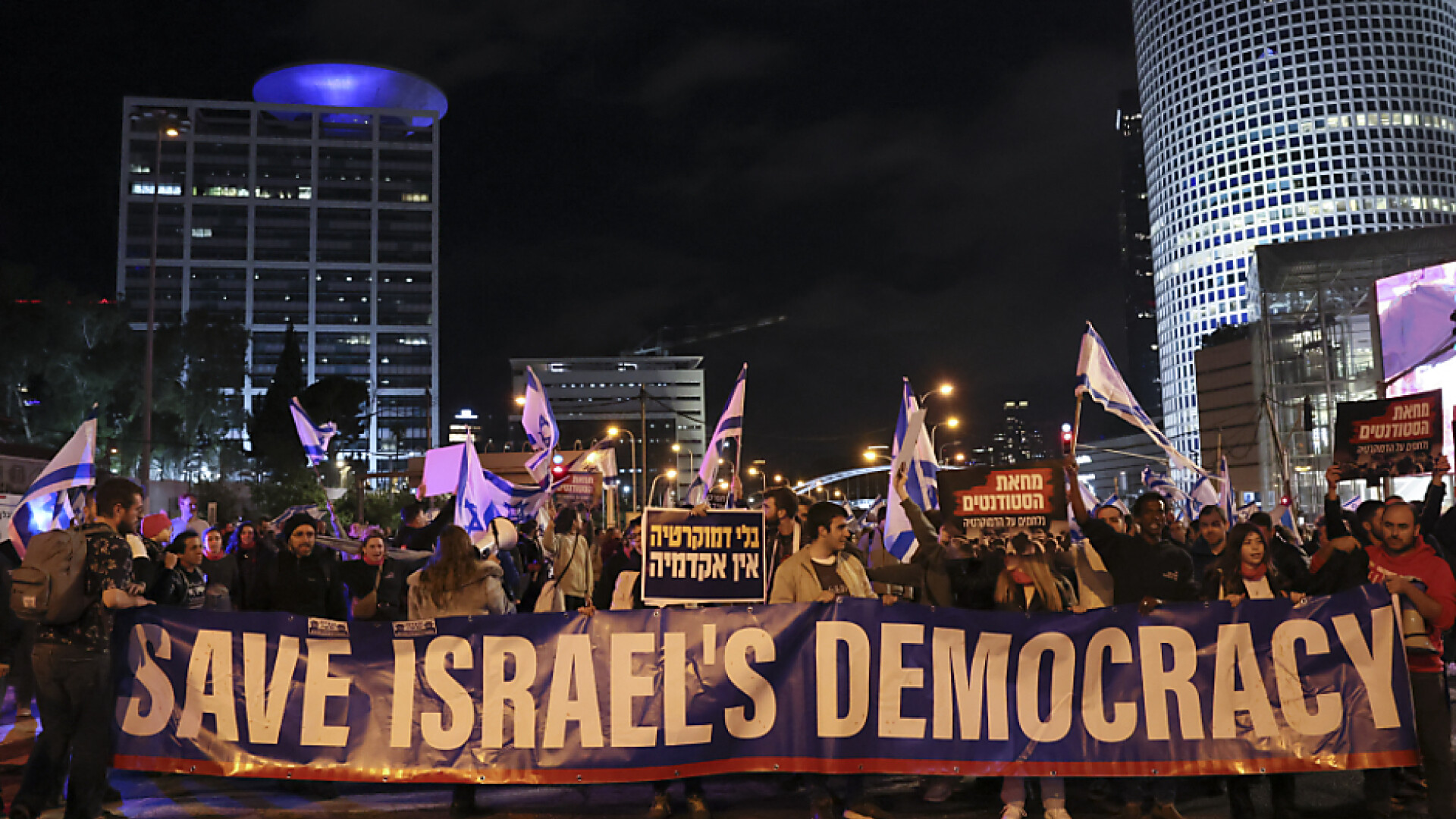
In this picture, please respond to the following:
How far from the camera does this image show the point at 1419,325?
24453mm

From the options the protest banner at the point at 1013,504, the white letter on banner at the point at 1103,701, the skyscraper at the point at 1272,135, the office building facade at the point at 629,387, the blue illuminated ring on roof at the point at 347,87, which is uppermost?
the blue illuminated ring on roof at the point at 347,87

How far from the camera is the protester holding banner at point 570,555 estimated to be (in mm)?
8227

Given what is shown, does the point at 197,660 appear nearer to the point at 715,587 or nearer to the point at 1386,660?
the point at 715,587

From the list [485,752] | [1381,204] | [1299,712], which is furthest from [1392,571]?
[1381,204]

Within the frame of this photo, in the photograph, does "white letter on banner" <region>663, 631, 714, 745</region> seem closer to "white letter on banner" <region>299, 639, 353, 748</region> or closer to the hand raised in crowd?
"white letter on banner" <region>299, 639, 353, 748</region>

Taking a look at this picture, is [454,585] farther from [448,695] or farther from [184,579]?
[184,579]

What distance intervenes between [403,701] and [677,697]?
164 cm

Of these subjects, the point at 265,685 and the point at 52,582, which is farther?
the point at 265,685

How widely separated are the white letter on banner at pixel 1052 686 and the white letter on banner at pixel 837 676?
91 cm

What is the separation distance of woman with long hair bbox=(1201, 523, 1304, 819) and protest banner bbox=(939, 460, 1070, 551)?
3.06 feet

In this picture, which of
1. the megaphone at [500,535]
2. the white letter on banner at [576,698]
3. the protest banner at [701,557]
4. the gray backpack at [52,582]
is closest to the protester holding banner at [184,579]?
the gray backpack at [52,582]

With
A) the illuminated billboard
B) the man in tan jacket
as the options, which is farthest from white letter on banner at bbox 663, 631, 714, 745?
the illuminated billboard

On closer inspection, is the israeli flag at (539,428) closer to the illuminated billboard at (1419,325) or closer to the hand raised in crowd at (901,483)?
the hand raised in crowd at (901,483)

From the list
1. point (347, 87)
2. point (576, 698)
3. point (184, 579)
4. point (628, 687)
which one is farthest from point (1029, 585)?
point (347, 87)
